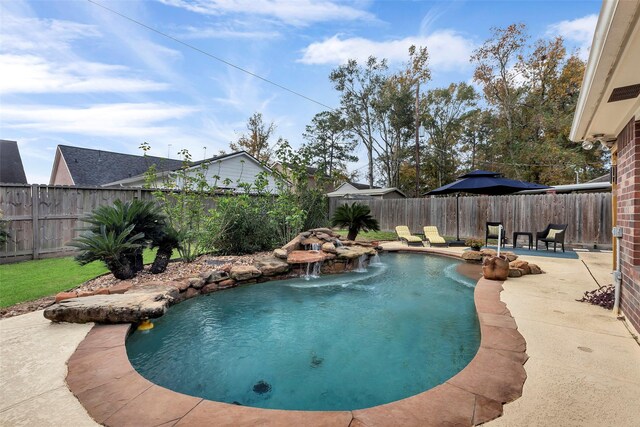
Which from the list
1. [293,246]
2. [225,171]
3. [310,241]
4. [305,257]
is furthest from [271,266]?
[225,171]

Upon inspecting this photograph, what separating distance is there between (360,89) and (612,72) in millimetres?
28555

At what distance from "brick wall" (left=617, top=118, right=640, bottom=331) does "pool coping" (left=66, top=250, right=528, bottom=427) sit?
159 centimetres

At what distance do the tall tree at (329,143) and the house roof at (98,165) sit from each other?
1680cm

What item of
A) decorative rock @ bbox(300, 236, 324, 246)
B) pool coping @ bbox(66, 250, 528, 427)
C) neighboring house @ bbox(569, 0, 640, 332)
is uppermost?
neighboring house @ bbox(569, 0, 640, 332)

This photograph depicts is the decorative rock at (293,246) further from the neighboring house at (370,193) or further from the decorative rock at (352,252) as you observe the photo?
the neighboring house at (370,193)

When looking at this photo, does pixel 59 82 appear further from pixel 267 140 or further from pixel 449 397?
pixel 267 140

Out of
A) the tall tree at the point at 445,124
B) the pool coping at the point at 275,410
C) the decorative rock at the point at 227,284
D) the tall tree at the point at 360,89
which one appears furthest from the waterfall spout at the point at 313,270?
the tall tree at the point at 445,124

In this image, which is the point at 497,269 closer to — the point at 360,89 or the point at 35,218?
the point at 35,218

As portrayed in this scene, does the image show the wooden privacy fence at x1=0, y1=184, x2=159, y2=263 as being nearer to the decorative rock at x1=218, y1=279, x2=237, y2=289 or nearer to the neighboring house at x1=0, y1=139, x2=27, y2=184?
the decorative rock at x1=218, y1=279, x2=237, y2=289

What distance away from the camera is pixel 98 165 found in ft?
→ 56.1

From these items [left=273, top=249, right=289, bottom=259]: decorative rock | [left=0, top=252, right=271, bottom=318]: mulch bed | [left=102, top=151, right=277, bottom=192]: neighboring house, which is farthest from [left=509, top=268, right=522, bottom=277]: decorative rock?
[left=102, top=151, right=277, bottom=192]: neighboring house

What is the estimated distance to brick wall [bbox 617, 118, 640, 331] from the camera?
10.0ft

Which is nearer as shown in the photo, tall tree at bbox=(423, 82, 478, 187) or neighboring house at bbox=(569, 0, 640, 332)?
neighboring house at bbox=(569, 0, 640, 332)

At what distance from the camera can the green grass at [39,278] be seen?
15.0ft
